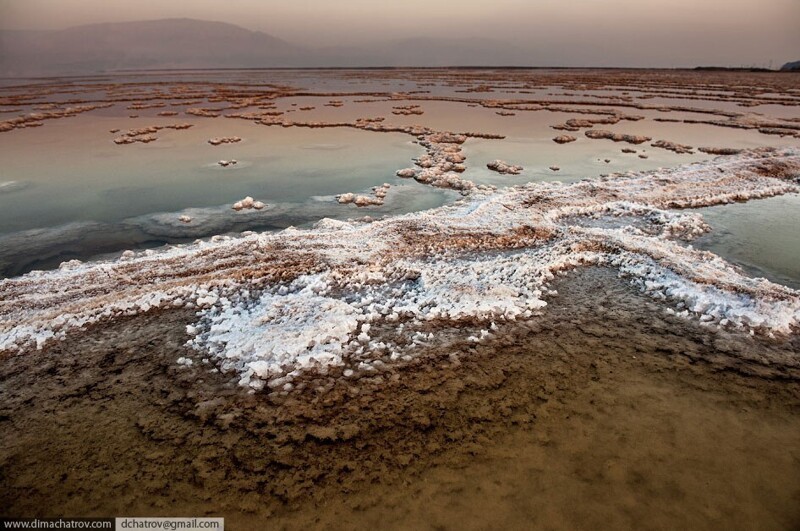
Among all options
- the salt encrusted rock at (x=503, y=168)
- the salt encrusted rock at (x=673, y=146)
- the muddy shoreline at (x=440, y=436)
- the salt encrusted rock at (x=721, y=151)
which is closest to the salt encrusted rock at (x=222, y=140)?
the salt encrusted rock at (x=503, y=168)

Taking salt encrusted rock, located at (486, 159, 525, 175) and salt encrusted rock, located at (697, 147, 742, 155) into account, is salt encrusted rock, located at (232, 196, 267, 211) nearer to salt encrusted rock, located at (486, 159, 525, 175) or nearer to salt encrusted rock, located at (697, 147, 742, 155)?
salt encrusted rock, located at (486, 159, 525, 175)

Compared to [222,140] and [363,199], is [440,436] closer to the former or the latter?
[363,199]

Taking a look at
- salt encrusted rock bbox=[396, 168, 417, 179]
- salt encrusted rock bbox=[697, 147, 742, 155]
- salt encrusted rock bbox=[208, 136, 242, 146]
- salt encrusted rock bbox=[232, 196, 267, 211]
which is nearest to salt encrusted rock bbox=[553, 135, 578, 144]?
salt encrusted rock bbox=[697, 147, 742, 155]

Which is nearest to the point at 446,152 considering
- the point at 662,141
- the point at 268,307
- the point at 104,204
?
the point at 662,141

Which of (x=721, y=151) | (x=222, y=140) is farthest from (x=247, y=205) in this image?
(x=721, y=151)

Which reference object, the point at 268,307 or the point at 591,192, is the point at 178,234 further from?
the point at 591,192
